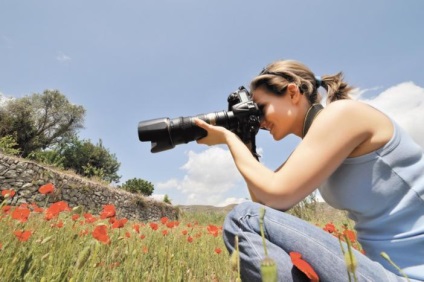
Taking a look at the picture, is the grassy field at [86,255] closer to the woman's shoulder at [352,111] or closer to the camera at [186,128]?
the camera at [186,128]

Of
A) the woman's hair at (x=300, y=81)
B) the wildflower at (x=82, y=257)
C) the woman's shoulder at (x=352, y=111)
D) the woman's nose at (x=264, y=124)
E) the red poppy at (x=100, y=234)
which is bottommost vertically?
the wildflower at (x=82, y=257)

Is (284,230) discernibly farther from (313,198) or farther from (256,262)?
(313,198)

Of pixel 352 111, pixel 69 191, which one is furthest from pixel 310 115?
pixel 69 191

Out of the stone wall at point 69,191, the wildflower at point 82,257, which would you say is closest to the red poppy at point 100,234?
the wildflower at point 82,257

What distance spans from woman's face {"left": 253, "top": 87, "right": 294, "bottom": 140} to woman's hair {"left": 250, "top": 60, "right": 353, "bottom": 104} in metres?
0.03

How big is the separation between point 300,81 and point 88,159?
27.9 m

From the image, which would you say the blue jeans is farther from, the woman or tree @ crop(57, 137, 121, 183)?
tree @ crop(57, 137, 121, 183)

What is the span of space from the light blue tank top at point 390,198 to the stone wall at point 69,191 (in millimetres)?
6130

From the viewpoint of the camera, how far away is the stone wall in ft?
30.4

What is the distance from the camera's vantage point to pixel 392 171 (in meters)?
1.02

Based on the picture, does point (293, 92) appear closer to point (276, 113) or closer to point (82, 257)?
point (276, 113)

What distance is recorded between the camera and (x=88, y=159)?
27.0m

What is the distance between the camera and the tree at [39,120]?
22.5m

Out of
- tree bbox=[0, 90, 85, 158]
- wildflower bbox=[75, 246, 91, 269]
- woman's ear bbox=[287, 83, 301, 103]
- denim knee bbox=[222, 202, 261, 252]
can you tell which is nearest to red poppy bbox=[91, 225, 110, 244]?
wildflower bbox=[75, 246, 91, 269]
